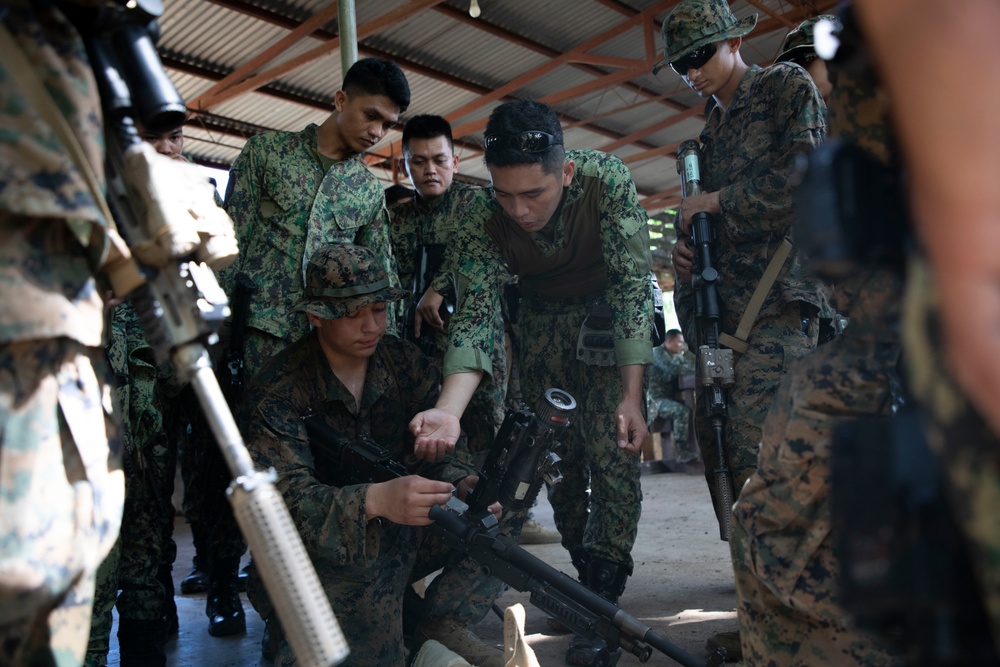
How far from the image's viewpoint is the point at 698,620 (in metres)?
3.48

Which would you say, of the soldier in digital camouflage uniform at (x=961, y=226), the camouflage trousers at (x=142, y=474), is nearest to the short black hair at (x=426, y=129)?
the camouflage trousers at (x=142, y=474)

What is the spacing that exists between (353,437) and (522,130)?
4.14ft

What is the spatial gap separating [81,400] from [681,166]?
2651 mm

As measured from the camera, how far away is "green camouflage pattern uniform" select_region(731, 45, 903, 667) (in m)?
1.56

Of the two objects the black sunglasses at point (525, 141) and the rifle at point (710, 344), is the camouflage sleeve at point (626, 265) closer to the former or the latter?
the rifle at point (710, 344)

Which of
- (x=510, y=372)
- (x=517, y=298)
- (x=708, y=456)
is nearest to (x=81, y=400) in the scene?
(x=708, y=456)

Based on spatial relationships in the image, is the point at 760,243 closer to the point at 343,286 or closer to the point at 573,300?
the point at 573,300

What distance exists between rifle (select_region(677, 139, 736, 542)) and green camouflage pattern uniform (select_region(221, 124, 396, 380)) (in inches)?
49.2

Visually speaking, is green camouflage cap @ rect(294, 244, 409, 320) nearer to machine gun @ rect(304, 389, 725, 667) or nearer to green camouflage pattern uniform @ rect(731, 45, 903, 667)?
machine gun @ rect(304, 389, 725, 667)

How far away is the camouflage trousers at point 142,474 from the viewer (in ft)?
10.7

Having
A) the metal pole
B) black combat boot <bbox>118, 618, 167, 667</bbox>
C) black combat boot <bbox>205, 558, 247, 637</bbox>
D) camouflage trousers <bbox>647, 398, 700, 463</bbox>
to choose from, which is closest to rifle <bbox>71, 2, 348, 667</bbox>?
black combat boot <bbox>118, 618, 167, 667</bbox>

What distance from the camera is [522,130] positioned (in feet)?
10.8

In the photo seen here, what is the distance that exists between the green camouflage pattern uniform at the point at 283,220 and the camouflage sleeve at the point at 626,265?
3.03 feet

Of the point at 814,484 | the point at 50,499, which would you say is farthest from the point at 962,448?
the point at 50,499
